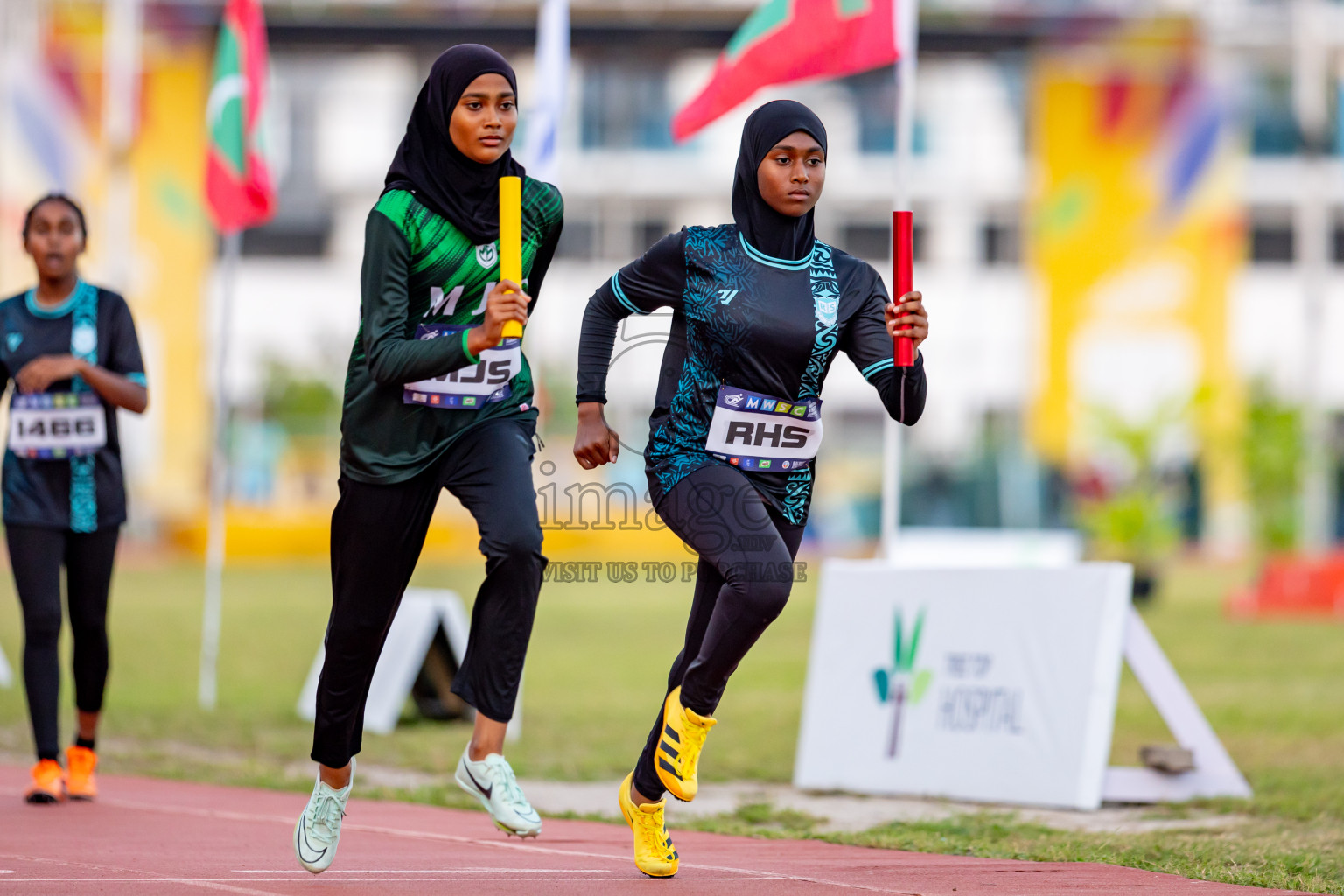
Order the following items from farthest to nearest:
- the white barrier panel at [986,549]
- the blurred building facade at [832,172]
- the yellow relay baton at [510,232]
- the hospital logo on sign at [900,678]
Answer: the blurred building facade at [832,172]
the white barrier panel at [986,549]
the hospital logo on sign at [900,678]
the yellow relay baton at [510,232]

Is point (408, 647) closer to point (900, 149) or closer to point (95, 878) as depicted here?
point (900, 149)

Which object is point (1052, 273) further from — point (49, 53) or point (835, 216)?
point (49, 53)

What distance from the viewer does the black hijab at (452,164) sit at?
15.9 ft

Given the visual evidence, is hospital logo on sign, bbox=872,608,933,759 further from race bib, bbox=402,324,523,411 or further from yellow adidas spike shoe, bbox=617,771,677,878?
race bib, bbox=402,324,523,411

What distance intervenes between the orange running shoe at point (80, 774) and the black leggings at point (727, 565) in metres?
2.86

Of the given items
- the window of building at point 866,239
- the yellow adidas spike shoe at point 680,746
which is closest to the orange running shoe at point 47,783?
the yellow adidas spike shoe at point 680,746

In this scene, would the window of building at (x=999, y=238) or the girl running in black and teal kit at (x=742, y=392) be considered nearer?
the girl running in black and teal kit at (x=742, y=392)

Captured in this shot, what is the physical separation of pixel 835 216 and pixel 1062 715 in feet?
130

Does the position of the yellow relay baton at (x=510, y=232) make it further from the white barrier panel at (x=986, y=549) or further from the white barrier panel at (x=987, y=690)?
the white barrier panel at (x=986, y=549)

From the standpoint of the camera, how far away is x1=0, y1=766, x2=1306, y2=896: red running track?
16.1 feet

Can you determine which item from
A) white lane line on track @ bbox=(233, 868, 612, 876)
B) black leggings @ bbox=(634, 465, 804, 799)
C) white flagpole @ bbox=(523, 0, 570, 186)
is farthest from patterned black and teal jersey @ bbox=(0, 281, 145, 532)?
black leggings @ bbox=(634, 465, 804, 799)

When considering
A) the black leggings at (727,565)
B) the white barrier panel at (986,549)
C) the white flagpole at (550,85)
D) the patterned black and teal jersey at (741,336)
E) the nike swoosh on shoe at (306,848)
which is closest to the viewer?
the nike swoosh on shoe at (306,848)

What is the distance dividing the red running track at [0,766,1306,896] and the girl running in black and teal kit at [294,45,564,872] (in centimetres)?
30

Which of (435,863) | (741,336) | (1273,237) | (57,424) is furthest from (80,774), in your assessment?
(1273,237)
